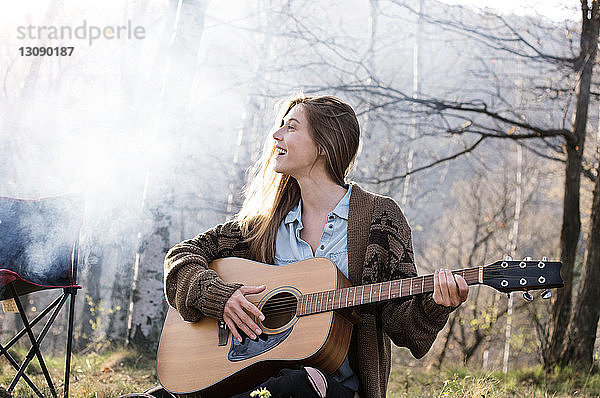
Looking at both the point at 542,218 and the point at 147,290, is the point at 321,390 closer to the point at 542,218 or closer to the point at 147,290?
the point at 147,290

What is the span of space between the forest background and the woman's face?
2757 millimetres

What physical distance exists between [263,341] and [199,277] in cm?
42

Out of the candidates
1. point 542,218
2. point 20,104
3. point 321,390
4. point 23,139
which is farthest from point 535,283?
point 542,218

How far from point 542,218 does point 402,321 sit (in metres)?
16.8

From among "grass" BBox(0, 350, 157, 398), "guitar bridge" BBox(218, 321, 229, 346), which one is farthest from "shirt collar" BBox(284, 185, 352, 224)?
"grass" BBox(0, 350, 157, 398)

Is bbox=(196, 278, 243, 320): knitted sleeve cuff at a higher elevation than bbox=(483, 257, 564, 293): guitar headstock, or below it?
below

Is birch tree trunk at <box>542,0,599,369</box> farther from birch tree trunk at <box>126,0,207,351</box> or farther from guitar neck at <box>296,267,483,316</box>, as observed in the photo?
guitar neck at <box>296,267,483,316</box>

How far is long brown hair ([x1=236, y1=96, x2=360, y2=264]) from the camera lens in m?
2.61

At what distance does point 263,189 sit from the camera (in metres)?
2.87

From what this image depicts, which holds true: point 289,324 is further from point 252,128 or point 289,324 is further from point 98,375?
point 252,128

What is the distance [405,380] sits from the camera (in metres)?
→ 4.72

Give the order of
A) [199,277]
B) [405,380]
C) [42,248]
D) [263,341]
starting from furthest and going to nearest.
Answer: [405,380] < [42,248] < [199,277] < [263,341]

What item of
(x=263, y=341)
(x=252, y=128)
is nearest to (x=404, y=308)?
(x=263, y=341)

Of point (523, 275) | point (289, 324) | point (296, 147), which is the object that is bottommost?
point (289, 324)
